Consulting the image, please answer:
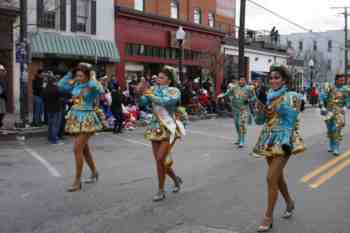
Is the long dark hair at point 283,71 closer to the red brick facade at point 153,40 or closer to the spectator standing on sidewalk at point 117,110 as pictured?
the spectator standing on sidewalk at point 117,110

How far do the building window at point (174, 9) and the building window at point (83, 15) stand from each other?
726 cm

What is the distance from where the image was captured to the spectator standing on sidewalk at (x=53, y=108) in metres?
12.6

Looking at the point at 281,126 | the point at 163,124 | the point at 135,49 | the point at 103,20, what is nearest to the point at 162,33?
the point at 135,49

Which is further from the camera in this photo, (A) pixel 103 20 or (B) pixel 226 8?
(B) pixel 226 8

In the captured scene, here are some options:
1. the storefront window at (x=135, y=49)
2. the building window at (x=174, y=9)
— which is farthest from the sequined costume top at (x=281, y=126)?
the building window at (x=174, y=9)

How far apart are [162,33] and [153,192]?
2144 cm

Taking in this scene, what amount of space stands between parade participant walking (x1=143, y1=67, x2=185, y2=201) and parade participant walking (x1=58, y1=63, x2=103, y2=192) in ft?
3.40

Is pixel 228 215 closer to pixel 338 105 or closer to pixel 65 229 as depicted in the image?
pixel 65 229

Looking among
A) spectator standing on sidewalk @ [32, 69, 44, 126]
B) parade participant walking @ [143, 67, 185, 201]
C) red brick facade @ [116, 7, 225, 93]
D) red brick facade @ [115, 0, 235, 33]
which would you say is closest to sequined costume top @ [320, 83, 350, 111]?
parade participant walking @ [143, 67, 185, 201]

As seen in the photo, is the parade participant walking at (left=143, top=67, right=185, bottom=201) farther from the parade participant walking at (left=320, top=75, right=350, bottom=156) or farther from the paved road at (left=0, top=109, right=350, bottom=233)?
the parade participant walking at (left=320, top=75, right=350, bottom=156)

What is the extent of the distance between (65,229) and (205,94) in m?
18.2

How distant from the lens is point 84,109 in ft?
24.3

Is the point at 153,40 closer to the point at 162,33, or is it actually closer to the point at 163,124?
the point at 162,33

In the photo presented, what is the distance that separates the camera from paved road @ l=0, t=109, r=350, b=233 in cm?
551
